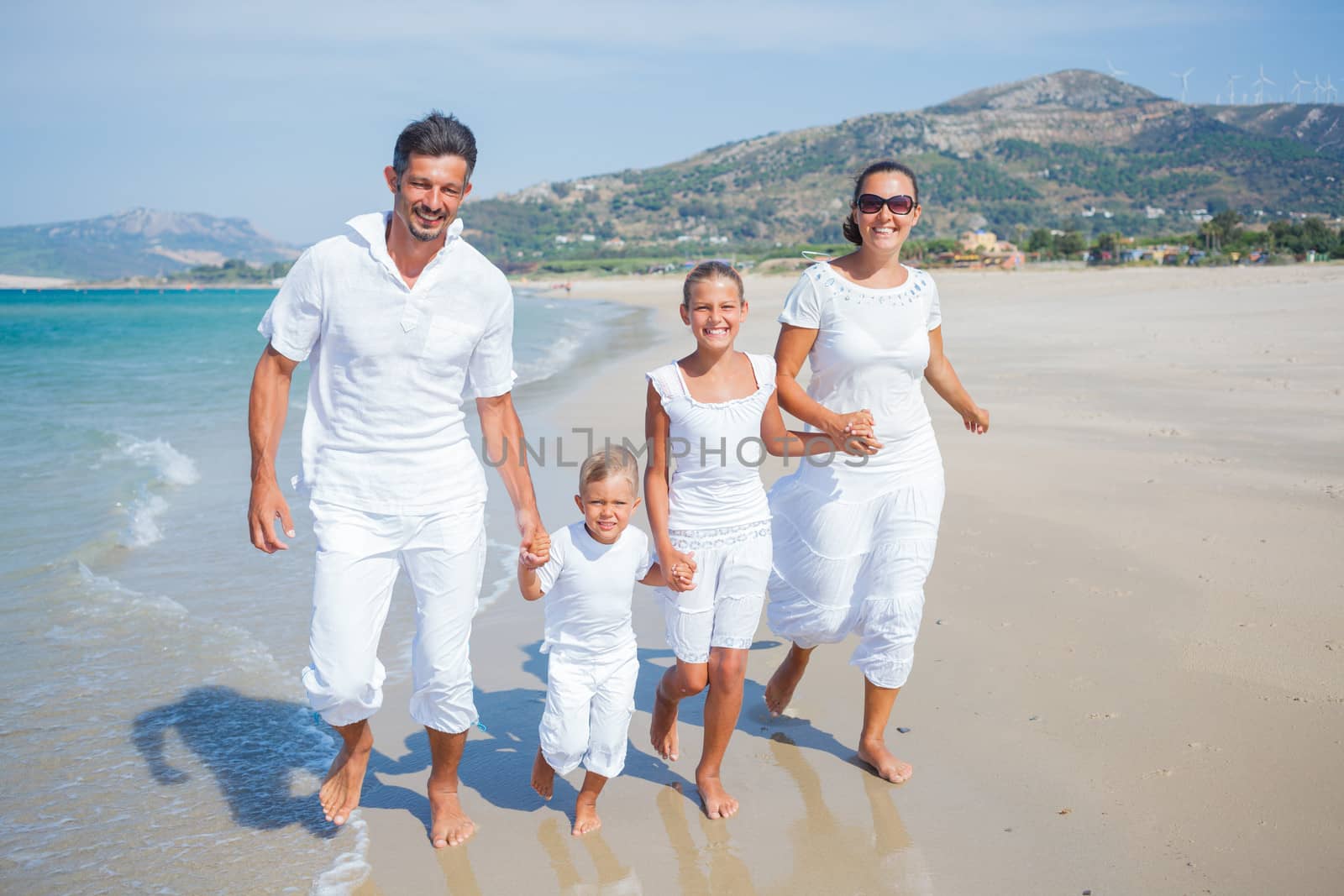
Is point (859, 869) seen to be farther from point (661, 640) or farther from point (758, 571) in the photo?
point (661, 640)

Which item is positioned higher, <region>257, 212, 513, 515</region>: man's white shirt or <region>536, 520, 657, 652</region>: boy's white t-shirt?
<region>257, 212, 513, 515</region>: man's white shirt

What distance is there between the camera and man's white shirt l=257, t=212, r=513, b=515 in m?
3.24

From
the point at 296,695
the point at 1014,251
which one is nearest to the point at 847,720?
the point at 296,695

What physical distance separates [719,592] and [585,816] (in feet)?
3.04

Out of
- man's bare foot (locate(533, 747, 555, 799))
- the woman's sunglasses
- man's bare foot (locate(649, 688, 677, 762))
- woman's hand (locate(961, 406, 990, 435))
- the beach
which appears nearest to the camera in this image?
the beach

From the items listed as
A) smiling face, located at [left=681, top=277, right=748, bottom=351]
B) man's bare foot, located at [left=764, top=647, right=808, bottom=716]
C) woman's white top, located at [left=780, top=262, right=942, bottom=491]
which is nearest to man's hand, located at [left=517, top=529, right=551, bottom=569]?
smiling face, located at [left=681, top=277, right=748, bottom=351]

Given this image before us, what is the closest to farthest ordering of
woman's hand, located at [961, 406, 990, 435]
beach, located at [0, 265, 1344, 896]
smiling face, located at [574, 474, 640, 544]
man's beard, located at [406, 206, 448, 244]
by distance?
man's beard, located at [406, 206, 448, 244], beach, located at [0, 265, 1344, 896], smiling face, located at [574, 474, 640, 544], woman's hand, located at [961, 406, 990, 435]

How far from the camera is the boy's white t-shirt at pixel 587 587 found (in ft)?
11.6

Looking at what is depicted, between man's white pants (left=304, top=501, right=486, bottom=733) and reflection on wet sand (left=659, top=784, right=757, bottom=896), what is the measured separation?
0.83 metres

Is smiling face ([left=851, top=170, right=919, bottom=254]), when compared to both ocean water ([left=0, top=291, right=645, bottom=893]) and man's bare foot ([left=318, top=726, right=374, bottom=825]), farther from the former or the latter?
ocean water ([left=0, top=291, right=645, bottom=893])

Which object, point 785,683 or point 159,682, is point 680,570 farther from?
point 159,682

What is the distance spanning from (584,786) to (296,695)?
6.44 feet

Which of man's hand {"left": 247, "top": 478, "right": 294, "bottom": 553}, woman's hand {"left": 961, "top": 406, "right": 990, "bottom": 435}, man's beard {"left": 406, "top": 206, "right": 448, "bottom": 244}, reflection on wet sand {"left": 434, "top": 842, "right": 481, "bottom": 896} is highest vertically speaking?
man's beard {"left": 406, "top": 206, "right": 448, "bottom": 244}

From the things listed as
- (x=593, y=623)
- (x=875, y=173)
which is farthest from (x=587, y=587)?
(x=875, y=173)
